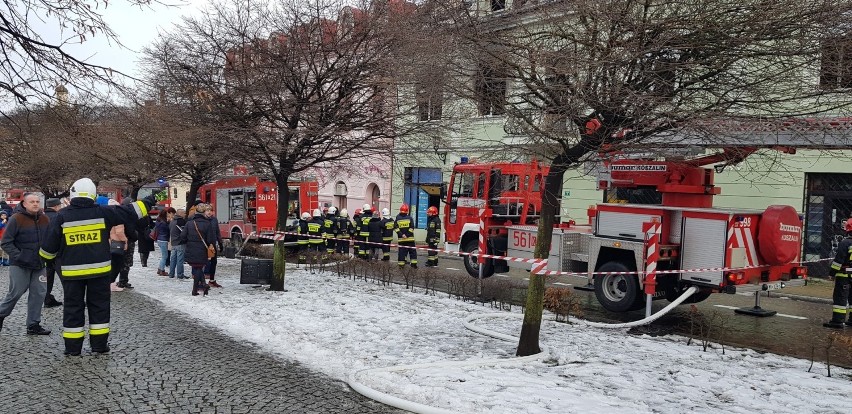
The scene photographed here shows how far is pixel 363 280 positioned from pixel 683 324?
19.9 ft

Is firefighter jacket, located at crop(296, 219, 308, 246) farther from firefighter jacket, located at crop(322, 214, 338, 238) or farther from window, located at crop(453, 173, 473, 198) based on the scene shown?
window, located at crop(453, 173, 473, 198)

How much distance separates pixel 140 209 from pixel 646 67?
573cm

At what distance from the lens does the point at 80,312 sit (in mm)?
6957

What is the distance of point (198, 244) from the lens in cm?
1130

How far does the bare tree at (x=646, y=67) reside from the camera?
5496mm

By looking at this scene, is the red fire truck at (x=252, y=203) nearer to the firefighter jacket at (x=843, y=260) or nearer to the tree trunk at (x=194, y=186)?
the tree trunk at (x=194, y=186)

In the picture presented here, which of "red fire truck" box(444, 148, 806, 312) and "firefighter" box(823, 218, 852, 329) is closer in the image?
"red fire truck" box(444, 148, 806, 312)

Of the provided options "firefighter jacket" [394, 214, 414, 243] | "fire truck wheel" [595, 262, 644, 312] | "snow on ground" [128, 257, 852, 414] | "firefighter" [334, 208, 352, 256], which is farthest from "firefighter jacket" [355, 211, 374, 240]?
"fire truck wheel" [595, 262, 644, 312]

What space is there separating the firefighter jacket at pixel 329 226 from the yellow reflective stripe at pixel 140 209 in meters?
9.95

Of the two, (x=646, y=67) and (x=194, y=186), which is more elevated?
(x=646, y=67)

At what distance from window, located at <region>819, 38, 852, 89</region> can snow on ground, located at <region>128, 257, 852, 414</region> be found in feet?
8.97

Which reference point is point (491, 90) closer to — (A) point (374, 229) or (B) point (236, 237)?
(A) point (374, 229)

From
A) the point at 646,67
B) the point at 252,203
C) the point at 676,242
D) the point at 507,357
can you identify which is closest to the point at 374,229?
the point at 252,203

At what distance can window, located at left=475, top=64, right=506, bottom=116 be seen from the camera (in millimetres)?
6723
